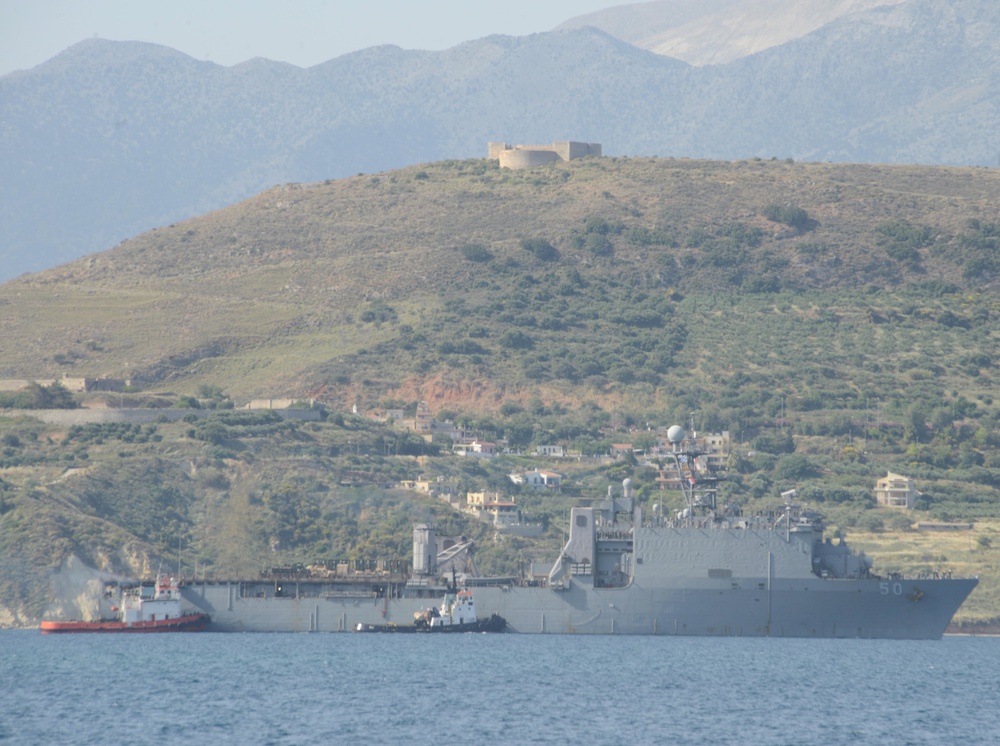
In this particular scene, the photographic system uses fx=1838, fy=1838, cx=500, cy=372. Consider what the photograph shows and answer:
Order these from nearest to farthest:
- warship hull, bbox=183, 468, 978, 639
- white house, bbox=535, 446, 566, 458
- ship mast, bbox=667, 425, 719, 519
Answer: warship hull, bbox=183, 468, 978, 639, ship mast, bbox=667, 425, 719, 519, white house, bbox=535, 446, 566, 458

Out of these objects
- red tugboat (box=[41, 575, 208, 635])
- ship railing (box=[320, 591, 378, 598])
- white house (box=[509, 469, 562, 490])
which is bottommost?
red tugboat (box=[41, 575, 208, 635])

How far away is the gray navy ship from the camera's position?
65.8 m

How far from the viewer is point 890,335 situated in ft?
408

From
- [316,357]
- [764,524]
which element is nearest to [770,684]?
[764,524]

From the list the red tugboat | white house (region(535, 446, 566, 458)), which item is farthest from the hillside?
the red tugboat

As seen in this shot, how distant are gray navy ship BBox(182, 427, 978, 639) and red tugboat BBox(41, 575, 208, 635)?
8891mm

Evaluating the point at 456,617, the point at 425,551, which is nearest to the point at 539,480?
the point at 425,551

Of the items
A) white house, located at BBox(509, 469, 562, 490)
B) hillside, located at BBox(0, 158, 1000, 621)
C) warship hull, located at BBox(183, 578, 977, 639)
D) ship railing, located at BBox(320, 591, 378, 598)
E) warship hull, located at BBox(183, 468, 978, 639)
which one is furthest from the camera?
white house, located at BBox(509, 469, 562, 490)

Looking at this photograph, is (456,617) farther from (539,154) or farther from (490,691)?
(539,154)

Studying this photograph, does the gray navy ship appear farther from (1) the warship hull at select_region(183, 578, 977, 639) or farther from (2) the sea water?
(2) the sea water

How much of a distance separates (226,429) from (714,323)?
4349 centimetres

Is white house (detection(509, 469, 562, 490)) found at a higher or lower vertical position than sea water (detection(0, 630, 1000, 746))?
higher

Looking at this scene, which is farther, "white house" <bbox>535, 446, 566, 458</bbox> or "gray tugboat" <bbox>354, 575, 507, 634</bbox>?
"white house" <bbox>535, 446, 566, 458</bbox>

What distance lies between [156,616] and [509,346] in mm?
56673
